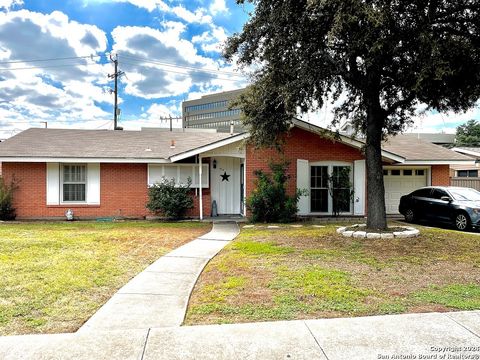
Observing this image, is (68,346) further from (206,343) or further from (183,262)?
(183,262)

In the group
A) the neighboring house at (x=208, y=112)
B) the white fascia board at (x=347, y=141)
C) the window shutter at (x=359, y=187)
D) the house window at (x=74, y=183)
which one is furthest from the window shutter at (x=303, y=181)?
the neighboring house at (x=208, y=112)

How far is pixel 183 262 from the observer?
25.4 feet

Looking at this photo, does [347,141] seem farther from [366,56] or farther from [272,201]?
[366,56]

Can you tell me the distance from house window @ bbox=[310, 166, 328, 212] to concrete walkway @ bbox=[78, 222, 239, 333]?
8047mm

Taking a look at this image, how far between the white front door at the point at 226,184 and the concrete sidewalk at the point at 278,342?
12.4 m

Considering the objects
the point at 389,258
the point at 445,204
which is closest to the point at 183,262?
the point at 389,258

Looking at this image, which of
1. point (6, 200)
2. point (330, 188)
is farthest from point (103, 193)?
point (330, 188)

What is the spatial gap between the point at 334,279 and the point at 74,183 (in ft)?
41.5

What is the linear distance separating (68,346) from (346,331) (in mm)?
2845

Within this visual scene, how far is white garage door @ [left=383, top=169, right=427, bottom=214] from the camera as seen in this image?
17.5 m

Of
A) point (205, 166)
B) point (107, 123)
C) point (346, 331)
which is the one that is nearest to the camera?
point (346, 331)

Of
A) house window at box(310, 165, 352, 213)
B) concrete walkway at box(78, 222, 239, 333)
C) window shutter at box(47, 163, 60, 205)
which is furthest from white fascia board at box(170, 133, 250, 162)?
concrete walkway at box(78, 222, 239, 333)

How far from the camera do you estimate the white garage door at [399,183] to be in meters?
17.5

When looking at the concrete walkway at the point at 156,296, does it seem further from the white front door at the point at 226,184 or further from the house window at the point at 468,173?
the house window at the point at 468,173
